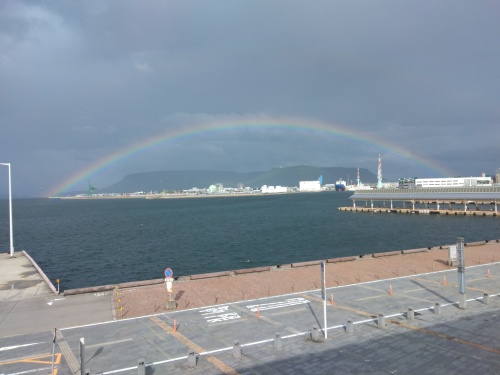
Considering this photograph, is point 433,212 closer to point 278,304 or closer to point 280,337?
point 278,304

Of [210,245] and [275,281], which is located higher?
[275,281]

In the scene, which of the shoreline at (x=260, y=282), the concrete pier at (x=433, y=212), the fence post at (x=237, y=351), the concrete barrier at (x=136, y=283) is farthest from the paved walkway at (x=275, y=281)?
the concrete pier at (x=433, y=212)

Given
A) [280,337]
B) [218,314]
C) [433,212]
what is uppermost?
[280,337]

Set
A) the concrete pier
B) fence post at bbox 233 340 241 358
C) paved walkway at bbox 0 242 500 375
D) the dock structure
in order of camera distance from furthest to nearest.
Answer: the dock structure < the concrete pier < fence post at bbox 233 340 241 358 < paved walkway at bbox 0 242 500 375

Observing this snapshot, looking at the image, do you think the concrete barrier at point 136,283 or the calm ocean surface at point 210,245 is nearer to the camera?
the concrete barrier at point 136,283

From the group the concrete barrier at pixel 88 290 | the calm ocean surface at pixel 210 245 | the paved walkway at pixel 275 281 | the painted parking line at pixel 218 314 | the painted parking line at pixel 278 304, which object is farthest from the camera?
the calm ocean surface at pixel 210 245

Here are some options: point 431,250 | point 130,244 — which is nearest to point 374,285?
point 431,250

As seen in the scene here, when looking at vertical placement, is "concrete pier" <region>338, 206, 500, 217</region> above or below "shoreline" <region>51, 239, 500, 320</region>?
above

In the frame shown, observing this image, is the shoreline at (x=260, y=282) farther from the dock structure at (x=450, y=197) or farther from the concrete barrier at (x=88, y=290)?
the dock structure at (x=450, y=197)

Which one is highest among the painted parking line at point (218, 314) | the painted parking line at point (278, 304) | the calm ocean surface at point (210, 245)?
the painted parking line at point (278, 304)

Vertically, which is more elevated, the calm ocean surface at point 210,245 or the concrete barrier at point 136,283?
the concrete barrier at point 136,283

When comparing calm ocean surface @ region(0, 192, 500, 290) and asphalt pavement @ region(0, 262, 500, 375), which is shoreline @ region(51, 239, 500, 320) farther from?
calm ocean surface @ region(0, 192, 500, 290)

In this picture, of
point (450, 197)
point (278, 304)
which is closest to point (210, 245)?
point (278, 304)

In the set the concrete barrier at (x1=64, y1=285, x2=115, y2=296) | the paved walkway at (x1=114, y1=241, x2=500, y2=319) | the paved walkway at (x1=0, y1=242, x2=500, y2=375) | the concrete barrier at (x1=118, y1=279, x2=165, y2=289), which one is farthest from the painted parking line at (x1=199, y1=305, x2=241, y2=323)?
the concrete barrier at (x1=64, y1=285, x2=115, y2=296)
